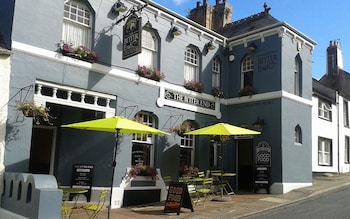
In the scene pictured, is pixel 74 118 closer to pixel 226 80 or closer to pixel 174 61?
pixel 174 61

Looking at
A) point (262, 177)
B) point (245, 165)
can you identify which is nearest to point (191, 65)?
point (245, 165)

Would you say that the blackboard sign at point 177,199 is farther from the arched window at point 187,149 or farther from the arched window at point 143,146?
the arched window at point 187,149

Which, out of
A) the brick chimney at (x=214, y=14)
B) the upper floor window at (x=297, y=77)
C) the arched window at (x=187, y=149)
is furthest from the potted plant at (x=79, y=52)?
the brick chimney at (x=214, y=14)

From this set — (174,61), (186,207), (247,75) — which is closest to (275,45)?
(247,75)

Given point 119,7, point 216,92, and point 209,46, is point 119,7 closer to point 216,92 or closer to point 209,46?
point 209,46

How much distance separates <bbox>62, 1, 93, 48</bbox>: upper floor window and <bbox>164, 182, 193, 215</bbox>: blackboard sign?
5393 millimetres

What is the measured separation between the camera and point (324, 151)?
843 inches

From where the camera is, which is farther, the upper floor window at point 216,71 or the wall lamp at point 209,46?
the upper floor window at point 216,71

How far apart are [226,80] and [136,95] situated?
5.73 m

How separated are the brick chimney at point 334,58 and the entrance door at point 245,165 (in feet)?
44.6

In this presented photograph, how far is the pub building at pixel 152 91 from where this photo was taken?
35.5 ft

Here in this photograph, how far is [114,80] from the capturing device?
41.6 ft

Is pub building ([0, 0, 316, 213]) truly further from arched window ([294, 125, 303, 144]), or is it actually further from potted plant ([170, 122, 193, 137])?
potted plant ([170, 122, 193, 137])

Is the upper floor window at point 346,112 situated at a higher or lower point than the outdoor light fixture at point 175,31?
lower
